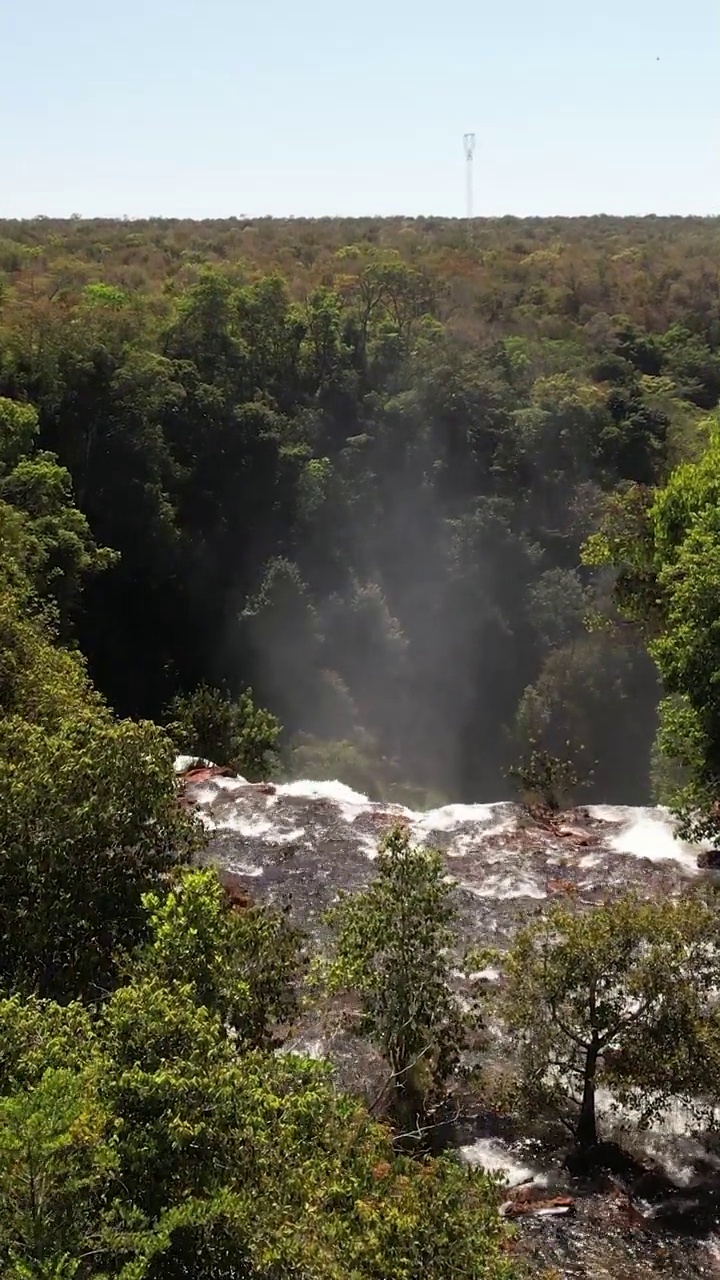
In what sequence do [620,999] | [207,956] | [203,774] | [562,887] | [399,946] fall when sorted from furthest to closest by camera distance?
1. [203,774]
2. [562,887]
3. [620,999]
4. [399,946]
5. [207,956]

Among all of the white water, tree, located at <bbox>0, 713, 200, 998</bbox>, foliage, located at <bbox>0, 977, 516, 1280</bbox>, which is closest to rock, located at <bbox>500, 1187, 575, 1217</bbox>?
the white water

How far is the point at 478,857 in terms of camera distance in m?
20.5

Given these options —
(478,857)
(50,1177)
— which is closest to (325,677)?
(478,857)

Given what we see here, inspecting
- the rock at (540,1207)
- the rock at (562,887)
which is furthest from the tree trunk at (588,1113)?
the rock at (562,887)

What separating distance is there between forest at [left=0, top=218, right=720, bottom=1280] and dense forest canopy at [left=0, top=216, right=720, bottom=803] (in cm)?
16

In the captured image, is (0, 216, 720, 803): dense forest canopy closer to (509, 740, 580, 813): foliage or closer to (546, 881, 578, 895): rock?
(509, 740, 580, 813): foliage

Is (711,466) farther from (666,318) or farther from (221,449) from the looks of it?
(666,318)

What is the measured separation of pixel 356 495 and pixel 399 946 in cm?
3299

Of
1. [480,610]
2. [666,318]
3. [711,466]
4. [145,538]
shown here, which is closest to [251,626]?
[145,538]

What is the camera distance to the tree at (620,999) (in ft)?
37.1

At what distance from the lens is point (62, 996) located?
30.7 feet

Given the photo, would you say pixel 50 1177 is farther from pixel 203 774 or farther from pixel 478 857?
pixel 203 774

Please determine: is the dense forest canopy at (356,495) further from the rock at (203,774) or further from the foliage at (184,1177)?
the foliage at (184,1177)

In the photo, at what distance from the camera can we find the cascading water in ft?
42.2
